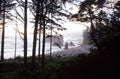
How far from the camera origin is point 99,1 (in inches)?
909

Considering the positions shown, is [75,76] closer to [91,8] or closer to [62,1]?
[62,1]

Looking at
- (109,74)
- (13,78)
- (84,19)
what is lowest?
(13,78)

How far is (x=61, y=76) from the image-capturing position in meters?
11.4

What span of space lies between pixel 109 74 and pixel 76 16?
16694mm

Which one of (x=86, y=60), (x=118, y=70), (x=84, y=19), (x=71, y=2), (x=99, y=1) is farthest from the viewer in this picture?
(x=84, y=19)

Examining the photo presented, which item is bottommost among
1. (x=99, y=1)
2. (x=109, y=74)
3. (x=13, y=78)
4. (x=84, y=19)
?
(x=13, y=78)

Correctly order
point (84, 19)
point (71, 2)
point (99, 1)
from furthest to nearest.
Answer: point (84, 19), point (99, 1), point (71, 2)

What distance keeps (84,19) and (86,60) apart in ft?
45.9

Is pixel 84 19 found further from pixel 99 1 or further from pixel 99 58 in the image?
pixel 99 58

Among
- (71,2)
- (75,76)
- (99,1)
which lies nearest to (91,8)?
(99,1)

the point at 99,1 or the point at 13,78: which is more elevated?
the point at 99,1

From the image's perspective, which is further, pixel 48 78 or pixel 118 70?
pixel 48 78

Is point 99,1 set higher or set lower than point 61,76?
higher

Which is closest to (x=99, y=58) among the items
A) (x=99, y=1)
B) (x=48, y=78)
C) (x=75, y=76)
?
(x=75, y=76)
